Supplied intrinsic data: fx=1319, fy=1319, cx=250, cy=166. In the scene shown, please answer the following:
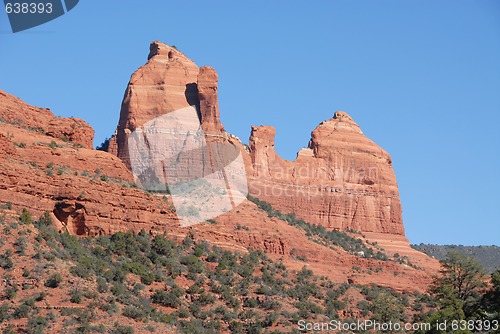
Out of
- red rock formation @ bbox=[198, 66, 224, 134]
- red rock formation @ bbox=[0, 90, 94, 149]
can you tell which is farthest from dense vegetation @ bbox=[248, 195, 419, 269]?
red rock formation @ bbox=[0, 90, 94, 149]

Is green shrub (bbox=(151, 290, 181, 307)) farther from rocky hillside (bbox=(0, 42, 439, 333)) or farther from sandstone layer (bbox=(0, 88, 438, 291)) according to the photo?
sandstone layer (bbox=(0, 88, 438, 291))

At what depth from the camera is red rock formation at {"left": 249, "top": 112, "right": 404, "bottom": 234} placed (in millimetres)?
130000

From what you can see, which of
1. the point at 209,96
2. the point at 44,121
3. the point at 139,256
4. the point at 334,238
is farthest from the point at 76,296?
the point at 334,238

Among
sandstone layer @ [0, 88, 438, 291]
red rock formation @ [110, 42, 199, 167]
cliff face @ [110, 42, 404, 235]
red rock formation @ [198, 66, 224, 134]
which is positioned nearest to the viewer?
sandstone layer @ [0, 88, 438, 291]

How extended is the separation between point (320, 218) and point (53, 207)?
5977 cm

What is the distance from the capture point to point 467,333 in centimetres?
6219

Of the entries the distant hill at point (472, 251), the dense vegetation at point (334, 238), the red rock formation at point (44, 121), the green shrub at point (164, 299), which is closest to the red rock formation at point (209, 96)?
the dense vegetation at point (334, 238)

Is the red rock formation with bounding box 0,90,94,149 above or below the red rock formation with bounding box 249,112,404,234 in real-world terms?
below

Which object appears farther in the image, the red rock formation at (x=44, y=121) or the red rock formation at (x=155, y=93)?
the red rock formation at (x=155, y=93)

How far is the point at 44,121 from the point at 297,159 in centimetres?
5487

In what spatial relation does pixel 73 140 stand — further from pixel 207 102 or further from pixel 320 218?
pixel 320 218

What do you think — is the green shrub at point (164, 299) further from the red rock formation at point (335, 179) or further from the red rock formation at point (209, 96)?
the red rock formation at point (335, 179)

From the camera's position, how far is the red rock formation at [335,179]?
130 metres

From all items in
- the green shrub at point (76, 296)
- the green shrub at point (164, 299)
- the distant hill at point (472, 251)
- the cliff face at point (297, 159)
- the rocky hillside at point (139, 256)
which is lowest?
the green shrub at point (76, 296)
